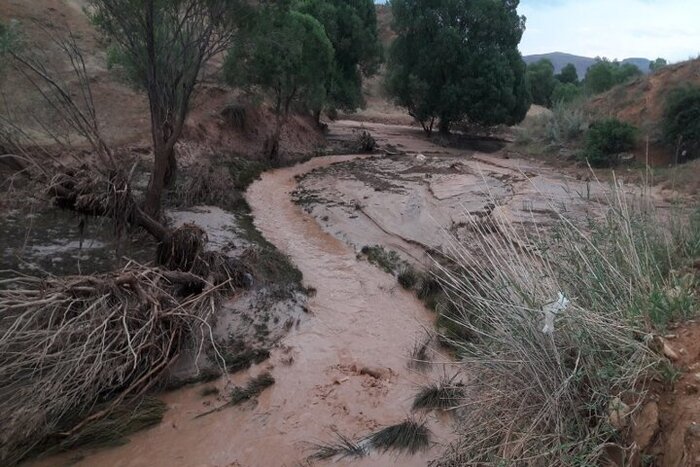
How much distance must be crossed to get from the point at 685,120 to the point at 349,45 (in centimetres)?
1527

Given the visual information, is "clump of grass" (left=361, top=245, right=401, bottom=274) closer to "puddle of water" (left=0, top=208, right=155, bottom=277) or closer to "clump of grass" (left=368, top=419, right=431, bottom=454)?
"puddle of water" (left=0, top=208, right=155, bottom=277)

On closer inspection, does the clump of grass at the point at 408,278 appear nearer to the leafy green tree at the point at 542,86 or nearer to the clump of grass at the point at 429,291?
the clump of grass at the point at 429,291

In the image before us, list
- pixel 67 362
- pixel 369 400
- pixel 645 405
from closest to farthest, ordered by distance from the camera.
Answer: pixel 645 405 < pixel 67 362 < pixel 369 400

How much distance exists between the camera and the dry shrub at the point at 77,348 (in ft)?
16.7

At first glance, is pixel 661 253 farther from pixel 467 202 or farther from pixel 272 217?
pixel 272 217

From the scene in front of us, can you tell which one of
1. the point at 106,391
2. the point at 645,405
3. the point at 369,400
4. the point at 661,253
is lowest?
the point at 369,400

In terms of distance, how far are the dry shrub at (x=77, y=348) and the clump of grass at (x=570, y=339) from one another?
12.0 feet

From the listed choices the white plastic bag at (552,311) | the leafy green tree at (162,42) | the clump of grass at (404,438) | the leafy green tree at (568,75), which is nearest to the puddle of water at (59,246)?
the leafy green tree at (162,42)

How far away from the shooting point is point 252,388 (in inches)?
259

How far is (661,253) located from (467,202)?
9932 mm

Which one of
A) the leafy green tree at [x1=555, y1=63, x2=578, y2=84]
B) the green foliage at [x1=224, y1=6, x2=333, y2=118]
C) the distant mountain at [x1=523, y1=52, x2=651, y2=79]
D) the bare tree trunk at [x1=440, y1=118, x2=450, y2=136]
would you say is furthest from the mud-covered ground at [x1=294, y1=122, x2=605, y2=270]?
the leafy green tree at [x1=555, y1=63, x2=578, y2=84]

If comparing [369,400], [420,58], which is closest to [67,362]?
[369,400]

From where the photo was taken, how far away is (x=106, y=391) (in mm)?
5875

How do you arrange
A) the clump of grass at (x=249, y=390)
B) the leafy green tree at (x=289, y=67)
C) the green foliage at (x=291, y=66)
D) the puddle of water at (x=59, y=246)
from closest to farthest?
the clump of grass at (x=249, y=390), the puddle of water at (x=59, y=246), the green foliage at (x=291, y=66), the leafy green tree at (x=289, y=67)
